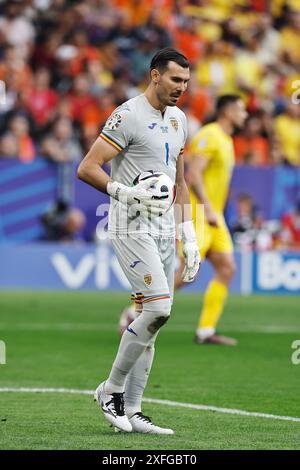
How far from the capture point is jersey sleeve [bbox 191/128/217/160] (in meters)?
12.5

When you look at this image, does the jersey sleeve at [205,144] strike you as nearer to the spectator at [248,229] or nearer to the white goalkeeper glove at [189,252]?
the white goalkeeper glove at [189,252]

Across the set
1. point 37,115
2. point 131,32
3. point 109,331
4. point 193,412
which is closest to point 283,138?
point 131,32

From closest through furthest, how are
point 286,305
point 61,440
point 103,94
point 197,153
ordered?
point 61,440 < point 197,153 < point 286,305 < point 103,94

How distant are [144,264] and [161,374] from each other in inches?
126

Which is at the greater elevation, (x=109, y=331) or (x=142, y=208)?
(x=142, y=208)

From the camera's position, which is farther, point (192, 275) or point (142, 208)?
point (192, 275)

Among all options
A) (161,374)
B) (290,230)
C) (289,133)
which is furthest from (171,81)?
(289,133)

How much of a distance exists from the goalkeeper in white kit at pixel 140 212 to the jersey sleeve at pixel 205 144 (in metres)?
5.13

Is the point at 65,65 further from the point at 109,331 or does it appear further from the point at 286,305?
the point at 109,331

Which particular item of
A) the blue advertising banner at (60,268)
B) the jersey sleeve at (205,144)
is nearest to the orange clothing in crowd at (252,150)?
the blue advertising banner at (60,268)

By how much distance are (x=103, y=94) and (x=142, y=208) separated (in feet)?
45.2

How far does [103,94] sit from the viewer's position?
20.5 m

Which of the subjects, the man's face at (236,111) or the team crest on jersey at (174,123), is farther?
the man's face at (236,111)

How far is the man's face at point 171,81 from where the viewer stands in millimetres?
7168
